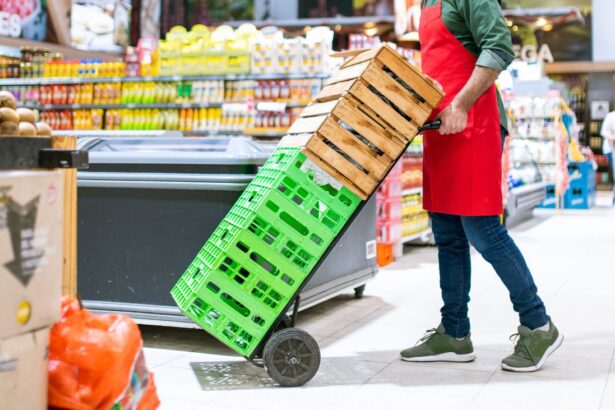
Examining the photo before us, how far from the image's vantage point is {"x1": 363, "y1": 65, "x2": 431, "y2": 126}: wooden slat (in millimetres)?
2818

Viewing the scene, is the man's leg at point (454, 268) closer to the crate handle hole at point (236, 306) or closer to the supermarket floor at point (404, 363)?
the supermarket floor at point (404, 363)

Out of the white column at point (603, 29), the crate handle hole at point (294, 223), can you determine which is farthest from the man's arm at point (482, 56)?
the white column at point (603, 29)

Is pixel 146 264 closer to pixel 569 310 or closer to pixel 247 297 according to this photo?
pixel 247 297

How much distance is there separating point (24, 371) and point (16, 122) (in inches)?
25.2

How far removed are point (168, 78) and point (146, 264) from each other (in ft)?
16.8

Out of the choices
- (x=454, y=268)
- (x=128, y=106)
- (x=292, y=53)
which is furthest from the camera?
(x=128, y=106)

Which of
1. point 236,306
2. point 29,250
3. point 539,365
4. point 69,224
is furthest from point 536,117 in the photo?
point 29,250

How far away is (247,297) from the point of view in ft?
9.37

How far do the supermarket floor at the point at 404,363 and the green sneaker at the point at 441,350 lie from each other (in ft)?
0.16

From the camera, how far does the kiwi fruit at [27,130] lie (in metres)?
2.01

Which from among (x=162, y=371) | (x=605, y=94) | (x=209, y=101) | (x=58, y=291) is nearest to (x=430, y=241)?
(x=209, y=101)

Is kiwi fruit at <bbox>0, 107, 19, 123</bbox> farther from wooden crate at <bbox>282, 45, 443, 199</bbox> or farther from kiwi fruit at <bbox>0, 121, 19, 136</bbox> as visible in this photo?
wooden crate at <bbox>282, 45, 443, 199</bbox>

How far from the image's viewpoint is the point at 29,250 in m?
1.68

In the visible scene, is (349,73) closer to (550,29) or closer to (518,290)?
(518,290)
